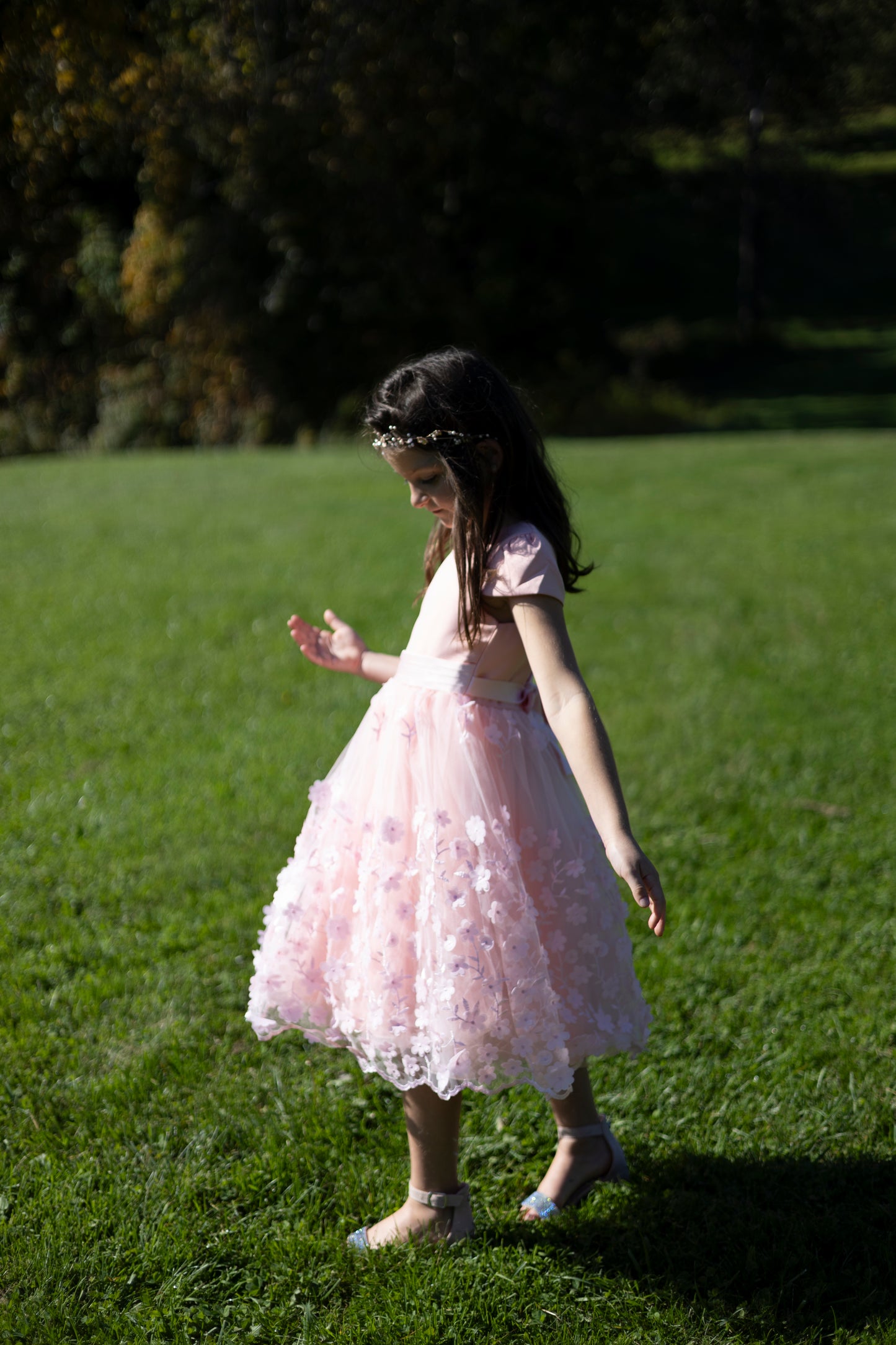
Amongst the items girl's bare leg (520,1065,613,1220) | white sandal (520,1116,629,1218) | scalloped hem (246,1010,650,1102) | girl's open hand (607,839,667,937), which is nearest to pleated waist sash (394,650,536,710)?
girl's open hand (607,839,667,937)

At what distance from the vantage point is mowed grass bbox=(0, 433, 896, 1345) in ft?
6.27

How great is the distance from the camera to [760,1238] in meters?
2.02

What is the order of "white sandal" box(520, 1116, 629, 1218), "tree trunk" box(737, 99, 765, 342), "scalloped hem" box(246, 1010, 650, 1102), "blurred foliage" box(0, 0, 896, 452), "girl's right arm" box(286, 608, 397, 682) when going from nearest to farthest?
"scalloped hem" box(246, 1010, 650, 1102) < "white sandal" box(520, 1116, 629, 1218) < "girl's right arm" box(286, 608, 397, 682) < "blurred foliage" box(0, 0, 896, 452) < "tree trunk" box(737, 99, 765, 342)

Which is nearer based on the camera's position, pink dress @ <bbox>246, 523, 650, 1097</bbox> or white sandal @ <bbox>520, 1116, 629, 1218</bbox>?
pink dress @ <bbox>246, 523, 650, 1097</bbox>

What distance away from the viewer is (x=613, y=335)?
21.8 meters

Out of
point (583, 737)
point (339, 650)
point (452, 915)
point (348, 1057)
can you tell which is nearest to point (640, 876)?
point (583, 737)

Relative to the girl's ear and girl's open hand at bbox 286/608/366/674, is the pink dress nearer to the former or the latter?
the girl's ear

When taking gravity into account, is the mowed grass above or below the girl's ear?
below

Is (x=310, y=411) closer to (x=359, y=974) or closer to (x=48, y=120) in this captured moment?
(x=48, y=120)

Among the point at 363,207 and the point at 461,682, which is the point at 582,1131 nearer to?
the point at 461,682

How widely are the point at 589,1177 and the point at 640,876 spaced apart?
32.9 inches

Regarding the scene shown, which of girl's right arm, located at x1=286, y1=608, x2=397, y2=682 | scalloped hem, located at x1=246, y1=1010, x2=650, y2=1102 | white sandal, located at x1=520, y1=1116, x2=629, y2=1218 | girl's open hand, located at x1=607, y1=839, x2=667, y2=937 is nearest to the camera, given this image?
girl's open hand, located at x1=607, y1=839, x2=667, y2=937

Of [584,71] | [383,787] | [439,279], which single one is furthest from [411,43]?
[383,787]

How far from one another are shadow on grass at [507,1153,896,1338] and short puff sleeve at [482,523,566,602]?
47.6 inches
